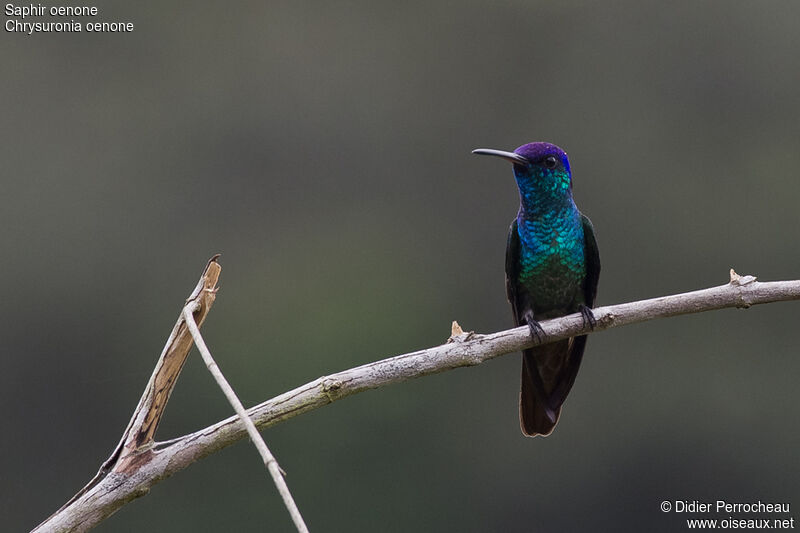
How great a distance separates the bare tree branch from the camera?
3.48 metres

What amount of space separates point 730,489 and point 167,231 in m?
13.5

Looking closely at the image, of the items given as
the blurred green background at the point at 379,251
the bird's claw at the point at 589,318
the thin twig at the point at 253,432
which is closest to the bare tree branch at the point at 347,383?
the bird's claw at the point at 589,318

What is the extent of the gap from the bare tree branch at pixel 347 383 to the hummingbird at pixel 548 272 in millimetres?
1105

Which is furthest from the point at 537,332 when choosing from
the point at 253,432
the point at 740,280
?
the point at 253,432

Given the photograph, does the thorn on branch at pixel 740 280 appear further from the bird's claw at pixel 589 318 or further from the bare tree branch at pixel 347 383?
the bird's claw at pixel 589 318

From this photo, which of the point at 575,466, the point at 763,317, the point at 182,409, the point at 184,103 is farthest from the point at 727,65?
the point at 182,409

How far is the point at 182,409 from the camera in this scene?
2522 centimetres

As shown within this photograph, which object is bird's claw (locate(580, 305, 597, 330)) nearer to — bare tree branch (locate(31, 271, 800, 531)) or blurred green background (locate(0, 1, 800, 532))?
bare tree branch (locate(31, 271, 800, 531))

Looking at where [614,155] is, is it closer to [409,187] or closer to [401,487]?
[409,187]

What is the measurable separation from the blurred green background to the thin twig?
1914 centimetres

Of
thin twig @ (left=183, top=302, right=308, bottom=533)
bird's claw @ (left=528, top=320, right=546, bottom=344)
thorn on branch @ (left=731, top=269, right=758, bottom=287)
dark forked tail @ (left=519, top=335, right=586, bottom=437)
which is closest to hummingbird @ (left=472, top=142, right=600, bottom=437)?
dark forked tail @ (left=519, top=335, right=586, bottom=437)

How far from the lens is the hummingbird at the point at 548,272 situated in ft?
17.7

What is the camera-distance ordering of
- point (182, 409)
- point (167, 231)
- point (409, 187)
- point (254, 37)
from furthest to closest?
point (254, 37)
point (409, 187)
point (167, 231)
point (182, 409)

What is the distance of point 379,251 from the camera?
1121 inches
